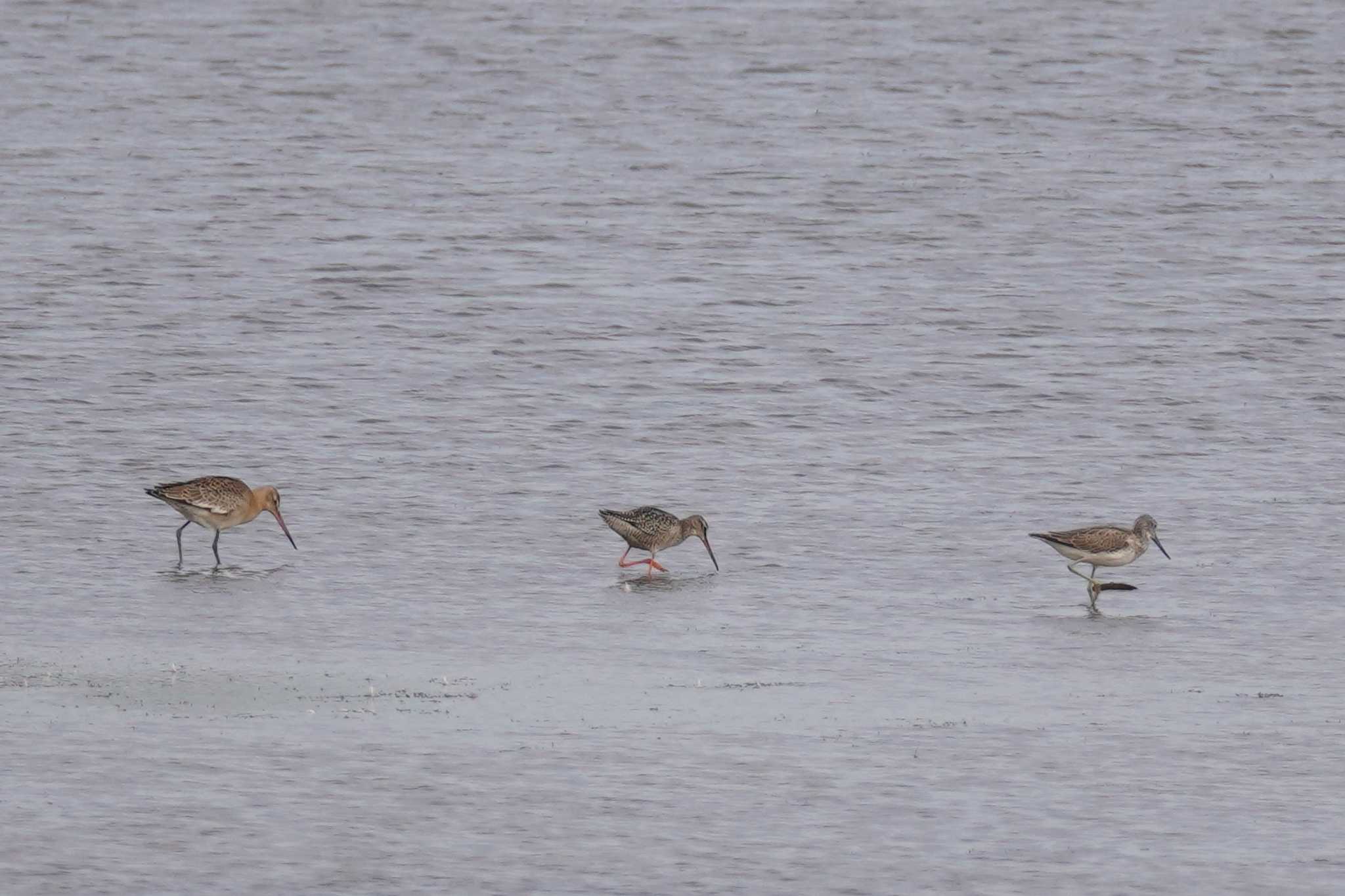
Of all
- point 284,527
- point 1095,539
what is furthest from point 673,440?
point 1095,539

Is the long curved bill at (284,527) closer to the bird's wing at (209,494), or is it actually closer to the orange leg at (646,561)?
the bird's wing at (209,494)

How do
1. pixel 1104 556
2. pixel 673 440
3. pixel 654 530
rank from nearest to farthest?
pixel 1104 556 → pixel 654 530 → pixel 673 440

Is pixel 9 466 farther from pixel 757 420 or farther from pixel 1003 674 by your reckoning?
pixel 1003 674

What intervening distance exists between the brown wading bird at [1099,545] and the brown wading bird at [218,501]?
6.15m

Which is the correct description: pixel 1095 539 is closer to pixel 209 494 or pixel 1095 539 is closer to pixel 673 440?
pixel 673 440

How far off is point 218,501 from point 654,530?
11.6 feet

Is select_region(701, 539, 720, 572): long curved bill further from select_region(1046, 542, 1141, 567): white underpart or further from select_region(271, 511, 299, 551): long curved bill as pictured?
select_region(271, 511, 299, 551): long curved bill

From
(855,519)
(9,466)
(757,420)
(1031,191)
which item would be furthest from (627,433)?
(1031,191)

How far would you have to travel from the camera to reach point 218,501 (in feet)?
66.6

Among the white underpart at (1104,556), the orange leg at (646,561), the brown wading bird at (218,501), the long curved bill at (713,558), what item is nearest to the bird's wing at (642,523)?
the orange leg at (646,561)

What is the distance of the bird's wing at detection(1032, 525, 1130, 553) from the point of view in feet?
63.3

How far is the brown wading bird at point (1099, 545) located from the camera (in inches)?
760

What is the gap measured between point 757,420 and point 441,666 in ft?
32.8

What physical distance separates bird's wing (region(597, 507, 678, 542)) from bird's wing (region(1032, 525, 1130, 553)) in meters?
2.97
